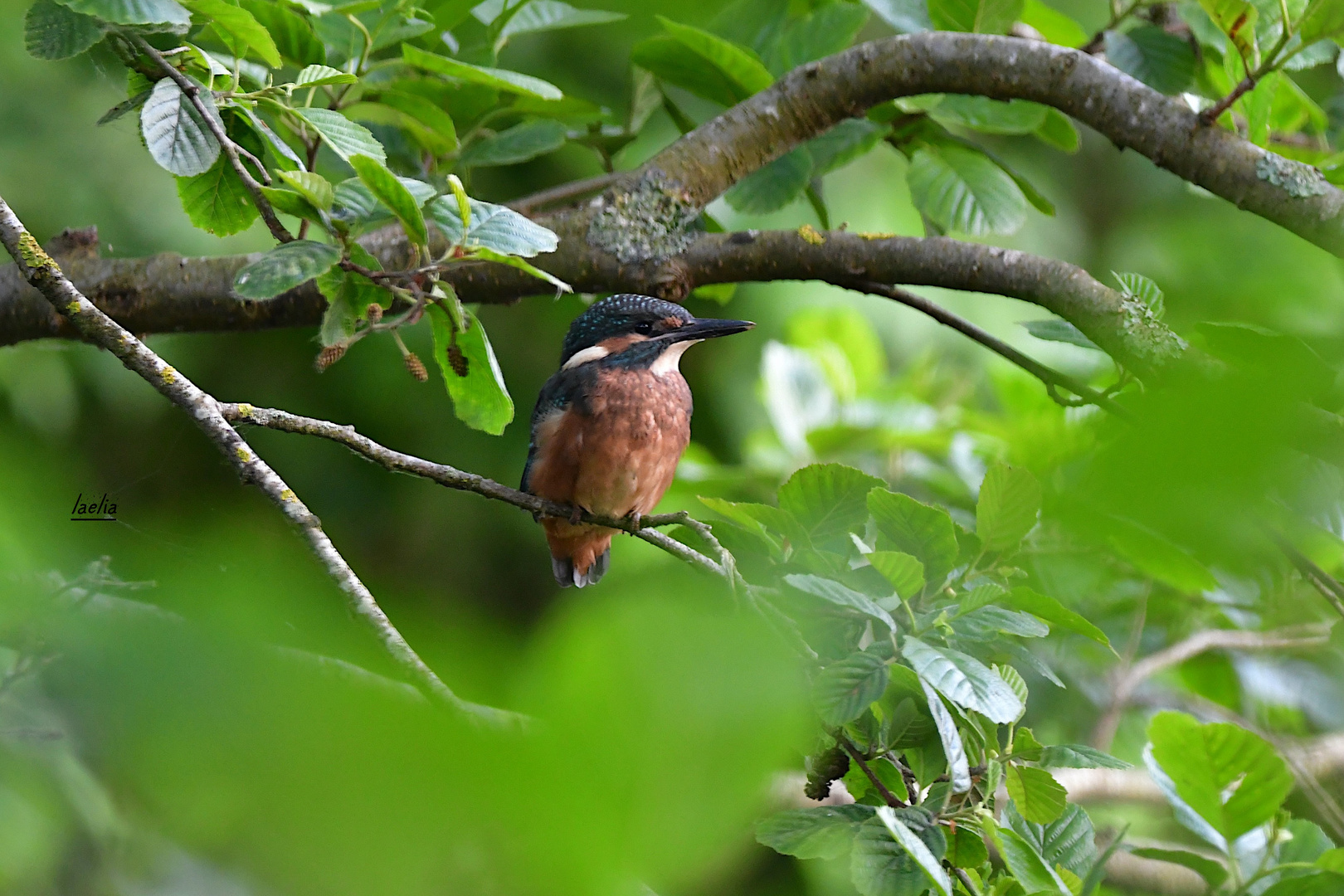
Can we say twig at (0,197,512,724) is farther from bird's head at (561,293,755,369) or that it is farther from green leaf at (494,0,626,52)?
bird's head at (561,293,755,369)

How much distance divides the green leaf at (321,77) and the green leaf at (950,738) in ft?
4.08

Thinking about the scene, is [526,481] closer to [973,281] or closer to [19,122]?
[973,281]

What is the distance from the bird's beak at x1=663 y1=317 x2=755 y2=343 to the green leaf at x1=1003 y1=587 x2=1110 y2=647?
4.46 feet

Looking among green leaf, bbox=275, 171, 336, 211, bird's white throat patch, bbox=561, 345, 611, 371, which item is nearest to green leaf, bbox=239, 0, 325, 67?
Result: green leaf, bbox=275, 171, 336, 211

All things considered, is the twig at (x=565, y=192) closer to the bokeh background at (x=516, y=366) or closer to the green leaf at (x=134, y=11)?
the bokeh background at (x=516, y=366)

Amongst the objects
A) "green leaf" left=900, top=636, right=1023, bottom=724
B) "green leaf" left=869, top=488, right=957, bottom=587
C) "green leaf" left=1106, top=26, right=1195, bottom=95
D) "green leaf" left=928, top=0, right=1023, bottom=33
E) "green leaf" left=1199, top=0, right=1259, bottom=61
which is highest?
"green leaf" left=1199, top=0, right=1259, bottom=61

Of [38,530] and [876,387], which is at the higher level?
[38,530]

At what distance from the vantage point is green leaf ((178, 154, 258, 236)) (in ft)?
6.13

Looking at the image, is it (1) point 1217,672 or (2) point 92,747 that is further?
(1) point 1217,672

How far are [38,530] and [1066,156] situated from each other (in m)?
6.88

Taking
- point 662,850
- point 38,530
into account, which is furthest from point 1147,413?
point 38,530

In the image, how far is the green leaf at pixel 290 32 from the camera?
6.70ft

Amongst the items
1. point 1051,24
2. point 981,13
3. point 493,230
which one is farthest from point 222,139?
point 1051,24

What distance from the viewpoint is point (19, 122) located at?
13.0ft
